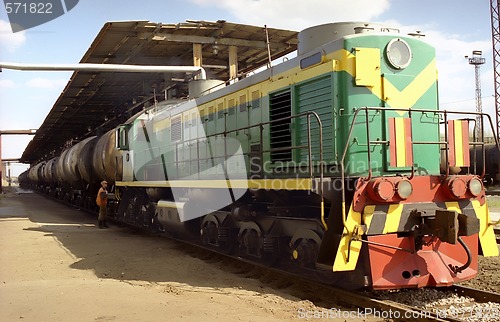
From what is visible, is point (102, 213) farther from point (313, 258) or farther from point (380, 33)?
point (380, 33)

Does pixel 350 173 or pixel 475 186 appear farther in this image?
pixel 350 173

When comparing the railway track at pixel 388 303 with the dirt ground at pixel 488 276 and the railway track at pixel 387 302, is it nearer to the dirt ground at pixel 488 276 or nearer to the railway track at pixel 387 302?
the railway track at pixel 387 302

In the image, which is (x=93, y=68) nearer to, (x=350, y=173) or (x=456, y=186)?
(x=350, y=173)

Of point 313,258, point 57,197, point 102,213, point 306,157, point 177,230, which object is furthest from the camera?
point 57,197

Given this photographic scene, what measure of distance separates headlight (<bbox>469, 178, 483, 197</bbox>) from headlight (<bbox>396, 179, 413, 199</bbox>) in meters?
1.05

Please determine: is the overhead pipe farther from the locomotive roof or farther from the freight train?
the freight train

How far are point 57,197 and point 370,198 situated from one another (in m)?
32.8

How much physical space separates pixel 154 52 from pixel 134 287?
14363 millimetres

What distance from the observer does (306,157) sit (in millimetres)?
7285

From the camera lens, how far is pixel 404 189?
20.0ft

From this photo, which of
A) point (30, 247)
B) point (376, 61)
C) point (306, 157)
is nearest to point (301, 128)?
point (306, 157)

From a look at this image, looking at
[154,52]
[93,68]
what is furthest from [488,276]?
[154,52]

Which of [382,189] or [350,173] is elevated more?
[350,173]

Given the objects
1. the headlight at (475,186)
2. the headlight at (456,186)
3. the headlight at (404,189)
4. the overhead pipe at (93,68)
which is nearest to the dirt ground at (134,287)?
the headlight at (404,189)
